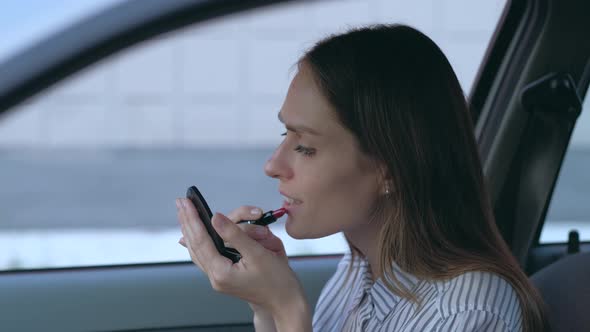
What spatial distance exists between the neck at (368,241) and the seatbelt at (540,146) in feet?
2.48

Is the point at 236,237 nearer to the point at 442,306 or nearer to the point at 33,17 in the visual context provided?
the point at 442,306

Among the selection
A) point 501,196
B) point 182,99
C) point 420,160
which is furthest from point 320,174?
point 182,99

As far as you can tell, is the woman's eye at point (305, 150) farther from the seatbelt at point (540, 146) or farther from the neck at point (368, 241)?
the seatbelt at point (540, 146)

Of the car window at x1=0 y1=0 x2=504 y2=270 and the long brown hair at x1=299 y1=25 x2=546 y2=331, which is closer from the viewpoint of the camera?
the long brown hair at x1=299 y1=25 x2=546 y2=331

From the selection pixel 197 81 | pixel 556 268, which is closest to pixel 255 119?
pixel 197 81

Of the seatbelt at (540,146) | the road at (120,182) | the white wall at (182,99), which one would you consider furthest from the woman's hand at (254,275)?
the white wall at (182,99)

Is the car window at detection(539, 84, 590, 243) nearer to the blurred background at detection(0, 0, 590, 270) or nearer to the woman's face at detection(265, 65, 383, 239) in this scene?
the woman's face at detection(265, 65, 383, 239)

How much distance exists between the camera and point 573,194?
2650 mm

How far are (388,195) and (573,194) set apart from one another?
4.40ft

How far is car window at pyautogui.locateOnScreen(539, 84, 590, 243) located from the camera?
2293mm

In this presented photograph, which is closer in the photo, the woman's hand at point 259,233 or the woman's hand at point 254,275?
the woman's hand at point 254,275

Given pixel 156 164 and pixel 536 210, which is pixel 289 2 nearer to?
pixel 536 210

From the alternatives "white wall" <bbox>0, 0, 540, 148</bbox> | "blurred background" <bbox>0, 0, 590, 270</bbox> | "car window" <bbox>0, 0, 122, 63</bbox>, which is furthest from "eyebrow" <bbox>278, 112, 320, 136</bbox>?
"white wall" <bbox>0, 0, 540, 148</bbox>

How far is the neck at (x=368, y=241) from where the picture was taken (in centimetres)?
161
